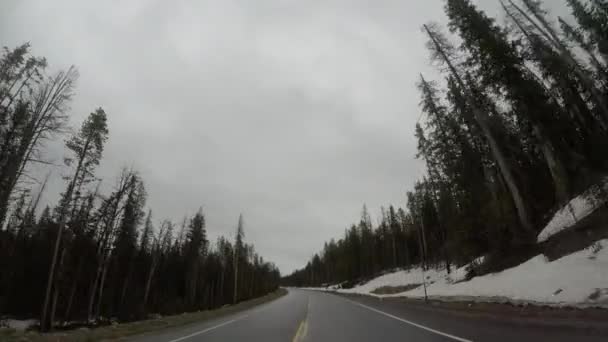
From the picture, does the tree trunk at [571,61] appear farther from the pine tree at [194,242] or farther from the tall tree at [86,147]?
the pine tree at [194,242]

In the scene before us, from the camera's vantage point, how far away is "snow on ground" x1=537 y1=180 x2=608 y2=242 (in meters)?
13.6

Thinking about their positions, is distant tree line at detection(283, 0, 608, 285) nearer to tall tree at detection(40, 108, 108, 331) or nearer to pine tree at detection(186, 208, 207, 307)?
tall tree at detection(40, 108, 108, 331)

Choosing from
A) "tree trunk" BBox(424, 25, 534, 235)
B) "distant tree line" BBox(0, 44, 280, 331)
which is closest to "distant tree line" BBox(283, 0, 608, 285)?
"tree trunk" BBox(424, 25, 534, 235)

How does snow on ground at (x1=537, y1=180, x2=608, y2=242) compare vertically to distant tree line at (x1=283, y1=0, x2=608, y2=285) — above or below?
below

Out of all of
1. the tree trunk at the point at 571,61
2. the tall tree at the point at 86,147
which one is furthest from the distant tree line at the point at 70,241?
the tree trunk at the point at 571,61

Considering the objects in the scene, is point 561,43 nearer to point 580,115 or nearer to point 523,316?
point 580,115

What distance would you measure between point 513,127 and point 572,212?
14.0 metres

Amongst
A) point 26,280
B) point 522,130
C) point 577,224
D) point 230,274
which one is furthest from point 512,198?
point 230,274

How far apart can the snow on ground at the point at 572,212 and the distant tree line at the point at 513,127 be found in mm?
1033

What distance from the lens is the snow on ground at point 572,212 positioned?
13.6 metres

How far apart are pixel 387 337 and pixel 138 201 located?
94.7ft

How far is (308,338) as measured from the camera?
Answer: 7.35m

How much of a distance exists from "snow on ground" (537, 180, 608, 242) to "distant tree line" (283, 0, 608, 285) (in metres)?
1.03

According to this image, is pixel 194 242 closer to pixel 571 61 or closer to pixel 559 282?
pixel 559 282
